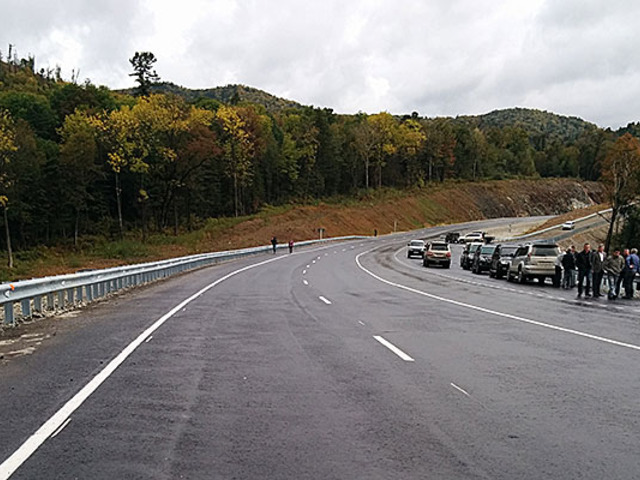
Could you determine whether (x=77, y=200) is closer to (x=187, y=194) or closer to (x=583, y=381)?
(x=187, y=194)

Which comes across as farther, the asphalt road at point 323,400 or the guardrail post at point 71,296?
the guardrail post at point 71,296

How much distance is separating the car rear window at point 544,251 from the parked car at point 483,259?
8415 millimetres

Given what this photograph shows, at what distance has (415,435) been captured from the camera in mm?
5723

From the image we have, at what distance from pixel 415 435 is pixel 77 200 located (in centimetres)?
6900

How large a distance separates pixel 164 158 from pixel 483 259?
45873mm

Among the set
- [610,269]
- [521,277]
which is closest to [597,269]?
[610,269]

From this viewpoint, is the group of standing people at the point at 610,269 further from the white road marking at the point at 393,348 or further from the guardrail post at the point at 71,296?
the guardrail post at the point at 71,296

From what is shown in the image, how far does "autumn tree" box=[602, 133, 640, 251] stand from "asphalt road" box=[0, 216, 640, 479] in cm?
6332

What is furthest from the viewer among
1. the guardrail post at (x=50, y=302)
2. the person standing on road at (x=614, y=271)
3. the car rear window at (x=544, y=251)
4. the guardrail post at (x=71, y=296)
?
the car rear window at (x=544, y=251)

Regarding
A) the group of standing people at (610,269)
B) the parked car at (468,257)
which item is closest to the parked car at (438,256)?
the parked car at (468,257)

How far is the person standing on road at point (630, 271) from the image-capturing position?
2162 centimetres

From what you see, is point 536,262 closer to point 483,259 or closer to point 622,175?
point 483,259

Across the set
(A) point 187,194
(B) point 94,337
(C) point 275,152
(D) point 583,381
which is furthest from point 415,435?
(C) point 275,152

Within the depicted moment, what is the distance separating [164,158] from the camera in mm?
73250
